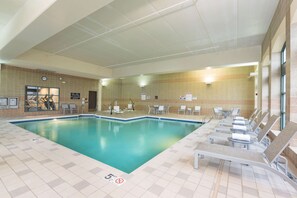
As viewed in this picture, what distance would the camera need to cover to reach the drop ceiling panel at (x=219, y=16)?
3393 mm

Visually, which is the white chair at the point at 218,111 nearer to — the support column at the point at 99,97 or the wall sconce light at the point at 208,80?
the wall sconce light at the point at 208,80

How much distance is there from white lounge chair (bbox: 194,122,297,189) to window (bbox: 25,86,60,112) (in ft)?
34.0

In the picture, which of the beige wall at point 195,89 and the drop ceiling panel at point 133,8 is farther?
the beige wall at point 195,89

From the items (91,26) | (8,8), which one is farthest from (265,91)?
(8,8)

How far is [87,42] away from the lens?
5.67 meters

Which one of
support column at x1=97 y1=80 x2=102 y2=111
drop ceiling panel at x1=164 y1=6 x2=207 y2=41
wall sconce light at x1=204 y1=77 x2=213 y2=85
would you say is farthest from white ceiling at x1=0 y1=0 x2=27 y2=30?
wall sconce light at x1=204 y1=77 x2=213 y2=85

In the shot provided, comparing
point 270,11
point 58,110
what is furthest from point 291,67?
point 58,110

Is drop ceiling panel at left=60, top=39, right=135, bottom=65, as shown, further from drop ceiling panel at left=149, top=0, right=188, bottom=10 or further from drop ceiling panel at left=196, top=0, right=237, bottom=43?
drop ceiling panel at left=196, top=0, right=237, bottom=43

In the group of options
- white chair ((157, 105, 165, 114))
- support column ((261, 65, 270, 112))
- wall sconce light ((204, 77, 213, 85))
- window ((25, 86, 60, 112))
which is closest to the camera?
support column ((261, 65, 270, 112))

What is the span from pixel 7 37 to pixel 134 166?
5.14 m

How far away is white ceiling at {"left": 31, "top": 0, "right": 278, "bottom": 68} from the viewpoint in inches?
137

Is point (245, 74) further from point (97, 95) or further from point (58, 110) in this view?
point (58, 110)

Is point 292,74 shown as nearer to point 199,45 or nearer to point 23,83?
point 199,45

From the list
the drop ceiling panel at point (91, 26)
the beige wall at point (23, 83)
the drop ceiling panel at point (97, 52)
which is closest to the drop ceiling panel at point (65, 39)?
the drop ceiling panel at point (91, 26)
